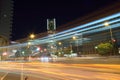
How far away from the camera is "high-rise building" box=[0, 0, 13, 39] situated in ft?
389

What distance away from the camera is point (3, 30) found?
117875 millimetres

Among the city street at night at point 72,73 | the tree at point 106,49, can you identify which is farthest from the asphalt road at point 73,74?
the tree at point 106,49

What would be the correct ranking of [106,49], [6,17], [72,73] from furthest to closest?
[6,17] → [106,49] → [72,73]

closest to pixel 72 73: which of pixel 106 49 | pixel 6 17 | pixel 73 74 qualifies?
pixel 73 74

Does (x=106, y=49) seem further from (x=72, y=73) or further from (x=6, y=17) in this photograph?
(x=6, y=17)

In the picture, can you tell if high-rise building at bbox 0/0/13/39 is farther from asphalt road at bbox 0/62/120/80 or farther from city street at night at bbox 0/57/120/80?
asphalt road at bbox 0/62/120/80

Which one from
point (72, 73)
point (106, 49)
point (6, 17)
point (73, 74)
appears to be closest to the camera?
point (73, 74)

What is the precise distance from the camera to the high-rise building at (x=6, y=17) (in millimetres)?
118438

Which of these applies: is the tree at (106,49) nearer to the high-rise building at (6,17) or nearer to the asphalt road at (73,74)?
the asphalt road at (73,74)

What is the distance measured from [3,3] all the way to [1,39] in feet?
67.5

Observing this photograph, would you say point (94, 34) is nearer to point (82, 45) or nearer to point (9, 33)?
point (82, 45)

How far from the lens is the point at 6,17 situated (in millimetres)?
122562

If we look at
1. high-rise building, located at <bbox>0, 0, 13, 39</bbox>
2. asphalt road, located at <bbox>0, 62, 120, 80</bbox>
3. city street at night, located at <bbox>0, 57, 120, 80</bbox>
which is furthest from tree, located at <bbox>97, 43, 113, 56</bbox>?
→ high-rise building, located at <bbox>0, 0, 13, 39</bbox>

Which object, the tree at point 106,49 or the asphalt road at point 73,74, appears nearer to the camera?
the asphalt road at point 73,74
